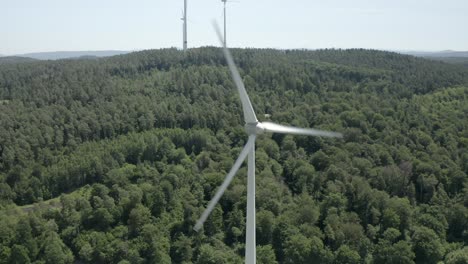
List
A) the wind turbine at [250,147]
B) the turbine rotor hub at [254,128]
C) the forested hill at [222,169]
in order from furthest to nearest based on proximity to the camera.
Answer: the forested hill at [222,169] → the turbine rotor hub at [254,128] → the wind turbine at [250,147]

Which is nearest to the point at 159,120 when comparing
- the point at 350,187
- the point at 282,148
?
the point at 282,148

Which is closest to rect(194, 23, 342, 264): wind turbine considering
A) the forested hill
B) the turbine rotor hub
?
the turbine rotor hub

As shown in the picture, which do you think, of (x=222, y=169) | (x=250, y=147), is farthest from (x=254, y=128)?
(x=222, y=169)

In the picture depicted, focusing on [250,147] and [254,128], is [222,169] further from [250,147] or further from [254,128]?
[254,128]

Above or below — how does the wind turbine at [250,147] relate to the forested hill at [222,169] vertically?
above

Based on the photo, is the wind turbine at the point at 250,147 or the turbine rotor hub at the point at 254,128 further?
the turbine rotor hub at the point at 254,128

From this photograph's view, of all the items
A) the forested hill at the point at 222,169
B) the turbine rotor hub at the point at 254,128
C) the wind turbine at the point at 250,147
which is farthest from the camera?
the forested hill at the point at 222,169

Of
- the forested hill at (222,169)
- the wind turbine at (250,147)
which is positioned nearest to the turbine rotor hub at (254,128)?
the wind turbine at (250,147)

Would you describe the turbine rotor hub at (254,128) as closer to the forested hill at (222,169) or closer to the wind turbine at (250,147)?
the wind turbine at (250,147)

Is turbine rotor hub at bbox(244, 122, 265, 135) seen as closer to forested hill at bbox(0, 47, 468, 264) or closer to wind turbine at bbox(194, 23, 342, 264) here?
wind turbine at bbox(194, 23, 342, 264)
